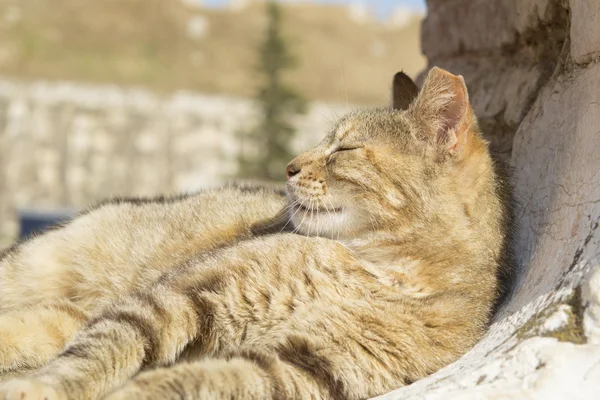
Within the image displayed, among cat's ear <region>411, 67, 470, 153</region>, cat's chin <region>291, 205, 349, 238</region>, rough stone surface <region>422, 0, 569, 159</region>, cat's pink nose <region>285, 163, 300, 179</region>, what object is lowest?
cat's chin <region>291, 205, 349, 238</region>

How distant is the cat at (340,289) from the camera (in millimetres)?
2555

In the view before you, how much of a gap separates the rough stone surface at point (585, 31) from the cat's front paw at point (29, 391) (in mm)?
2347

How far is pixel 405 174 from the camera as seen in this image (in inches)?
123

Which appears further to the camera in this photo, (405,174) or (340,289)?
(405,174)

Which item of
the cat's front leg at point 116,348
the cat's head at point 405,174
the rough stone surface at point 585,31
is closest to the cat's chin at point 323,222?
the cat's head at point 405,174

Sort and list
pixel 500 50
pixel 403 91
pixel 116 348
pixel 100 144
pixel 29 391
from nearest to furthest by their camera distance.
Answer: pixel 29 391, pixel 116 348, pixel 403 91, pixel 500 50, pixel 100 144

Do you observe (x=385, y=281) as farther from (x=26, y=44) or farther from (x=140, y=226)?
(x=26, y=44)

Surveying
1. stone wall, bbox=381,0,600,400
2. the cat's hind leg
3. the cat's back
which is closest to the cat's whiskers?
the cat's back

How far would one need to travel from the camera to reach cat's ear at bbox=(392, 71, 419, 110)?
12.5ft

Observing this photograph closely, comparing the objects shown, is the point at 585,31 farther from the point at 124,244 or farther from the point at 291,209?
the point at 124,244

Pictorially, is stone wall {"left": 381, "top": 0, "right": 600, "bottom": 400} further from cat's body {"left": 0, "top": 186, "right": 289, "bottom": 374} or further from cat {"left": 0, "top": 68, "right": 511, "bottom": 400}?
cat's body {"left": 0, "top": 186, "right": 289, "bottom": 374}

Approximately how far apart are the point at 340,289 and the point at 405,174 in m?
0.58

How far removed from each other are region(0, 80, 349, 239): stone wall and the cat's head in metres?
14.5

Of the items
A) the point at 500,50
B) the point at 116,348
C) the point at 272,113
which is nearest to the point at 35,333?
the point at 116,348
